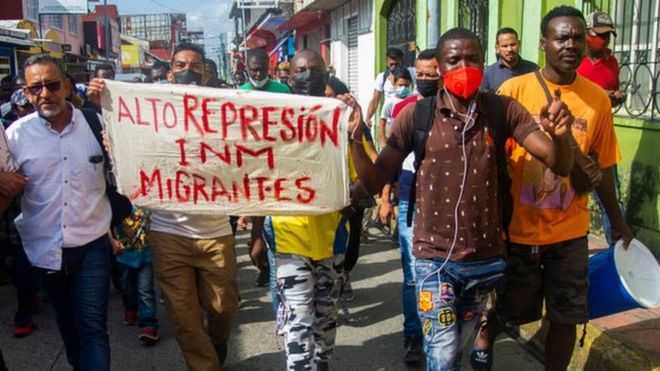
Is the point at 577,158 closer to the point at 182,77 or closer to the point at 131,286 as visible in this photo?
the point at 182,77

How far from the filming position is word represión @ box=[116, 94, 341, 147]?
319 cm

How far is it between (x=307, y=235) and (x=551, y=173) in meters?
1.22

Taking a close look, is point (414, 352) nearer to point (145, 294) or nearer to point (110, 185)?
point (145, 294)

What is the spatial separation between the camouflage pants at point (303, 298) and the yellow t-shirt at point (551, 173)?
986 millimetres

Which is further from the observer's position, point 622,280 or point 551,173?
point 622,280

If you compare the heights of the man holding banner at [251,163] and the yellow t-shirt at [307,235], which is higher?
the man holding banner at [251,163]

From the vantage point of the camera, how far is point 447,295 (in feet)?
9.56

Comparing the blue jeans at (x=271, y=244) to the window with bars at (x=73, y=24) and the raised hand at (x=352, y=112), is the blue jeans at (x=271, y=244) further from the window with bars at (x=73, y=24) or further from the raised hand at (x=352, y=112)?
the window with bars at (x=73, y=24)

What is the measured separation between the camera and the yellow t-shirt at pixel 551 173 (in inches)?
128

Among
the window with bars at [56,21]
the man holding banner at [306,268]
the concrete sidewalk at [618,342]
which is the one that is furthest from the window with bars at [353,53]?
the window with bars at [56,21]

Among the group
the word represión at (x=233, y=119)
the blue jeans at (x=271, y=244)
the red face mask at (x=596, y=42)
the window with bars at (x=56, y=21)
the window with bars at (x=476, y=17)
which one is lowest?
the blue jeans at (x=271, y=244)

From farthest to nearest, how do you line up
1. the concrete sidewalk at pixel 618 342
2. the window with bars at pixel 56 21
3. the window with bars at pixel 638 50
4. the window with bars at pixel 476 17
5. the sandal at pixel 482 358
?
the window with bars at pixel 56 21 → the window with bars at pixel 476 17 → the window with bars at pixel 638 50 → the sandal at pixel 482 358 → the concrete sidewalk at pixel 618 342

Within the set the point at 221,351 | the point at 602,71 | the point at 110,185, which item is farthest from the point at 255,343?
the point at 602,71

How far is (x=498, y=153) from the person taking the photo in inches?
Result: 117
